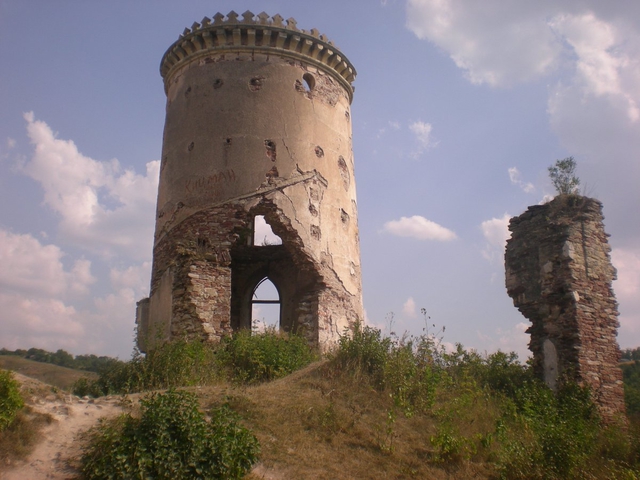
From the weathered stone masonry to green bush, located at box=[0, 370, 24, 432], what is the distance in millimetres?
7590

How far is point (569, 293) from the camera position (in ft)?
31.7

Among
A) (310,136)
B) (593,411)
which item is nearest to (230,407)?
(593,411)

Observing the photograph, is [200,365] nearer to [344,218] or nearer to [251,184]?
[251,184]

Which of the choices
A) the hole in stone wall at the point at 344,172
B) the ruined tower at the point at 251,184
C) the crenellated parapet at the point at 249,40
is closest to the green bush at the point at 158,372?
the ruined tower at the point at 251,184

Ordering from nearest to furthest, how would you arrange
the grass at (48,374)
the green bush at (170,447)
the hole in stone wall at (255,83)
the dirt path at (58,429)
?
the green bush at (170,447)
the dirt path at (58,429)
the grass at (48,374)
the hole in stone wall at (255,83)

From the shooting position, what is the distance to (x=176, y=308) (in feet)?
37.2

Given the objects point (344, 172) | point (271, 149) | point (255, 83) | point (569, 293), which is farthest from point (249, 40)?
point (569, 293)

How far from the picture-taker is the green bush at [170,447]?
5.77m

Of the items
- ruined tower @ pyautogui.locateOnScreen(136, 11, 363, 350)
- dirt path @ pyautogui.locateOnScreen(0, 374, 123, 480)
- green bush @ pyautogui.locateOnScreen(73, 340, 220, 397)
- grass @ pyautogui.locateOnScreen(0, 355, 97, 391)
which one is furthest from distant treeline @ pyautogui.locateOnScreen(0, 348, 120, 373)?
dirt path @ pyautogui.locateOnScreen(0, 374, 123, 480)

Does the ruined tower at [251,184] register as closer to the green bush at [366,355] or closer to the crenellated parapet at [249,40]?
the crenellated parapet at [249,40]

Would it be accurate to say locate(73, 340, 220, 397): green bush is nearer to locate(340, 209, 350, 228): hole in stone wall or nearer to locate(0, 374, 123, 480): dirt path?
locate(0, 374, 123, 480): dirt path

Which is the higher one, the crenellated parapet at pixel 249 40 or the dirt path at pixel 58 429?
the crenellated parapet at pixel 249 40

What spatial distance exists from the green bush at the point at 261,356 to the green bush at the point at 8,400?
3.30 m

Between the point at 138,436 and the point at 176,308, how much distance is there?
5.45 m
